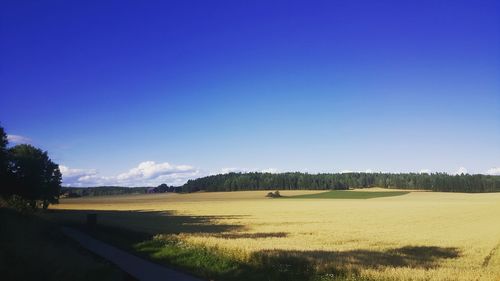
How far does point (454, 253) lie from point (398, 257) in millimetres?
4723

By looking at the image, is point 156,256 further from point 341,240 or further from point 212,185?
point 212,185

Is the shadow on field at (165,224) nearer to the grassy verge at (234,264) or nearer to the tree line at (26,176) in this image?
the tree line at (26,176)

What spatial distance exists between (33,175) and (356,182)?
138486 mm

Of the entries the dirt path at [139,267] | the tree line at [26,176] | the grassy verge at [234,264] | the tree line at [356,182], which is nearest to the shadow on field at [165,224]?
the tree line at [26,176]

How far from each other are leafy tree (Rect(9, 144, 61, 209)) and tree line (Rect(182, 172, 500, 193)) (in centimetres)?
10622

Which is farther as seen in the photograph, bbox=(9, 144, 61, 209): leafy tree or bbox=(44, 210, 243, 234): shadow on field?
bbox=(9, 144, 61, 209): leafy tree

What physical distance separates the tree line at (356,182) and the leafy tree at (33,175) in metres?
106

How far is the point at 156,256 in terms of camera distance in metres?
22.4

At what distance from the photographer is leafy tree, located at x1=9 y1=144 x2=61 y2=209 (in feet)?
212

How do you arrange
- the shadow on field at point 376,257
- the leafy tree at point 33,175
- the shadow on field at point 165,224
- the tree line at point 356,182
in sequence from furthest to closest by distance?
the tree line at point 356,182 < the leafy tree at point 33,175 < the shadow on field at point 165,224 < the shadow on field at point 376,257

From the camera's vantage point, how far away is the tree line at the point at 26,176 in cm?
5612

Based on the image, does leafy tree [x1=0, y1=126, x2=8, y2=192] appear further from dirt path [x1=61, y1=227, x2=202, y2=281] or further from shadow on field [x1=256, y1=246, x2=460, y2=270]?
shadow on field [x1=256, y1=246, x2=460, y2=270]

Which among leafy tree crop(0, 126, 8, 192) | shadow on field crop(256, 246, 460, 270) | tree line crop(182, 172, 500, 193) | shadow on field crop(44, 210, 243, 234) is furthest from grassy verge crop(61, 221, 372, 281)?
tree line crop(182, 172, 500, 193)

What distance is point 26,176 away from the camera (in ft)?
222
